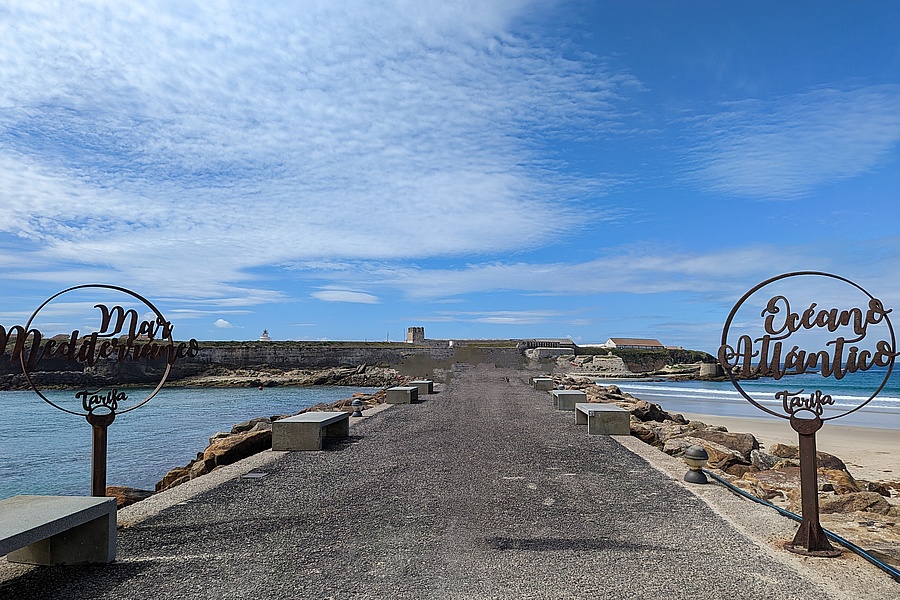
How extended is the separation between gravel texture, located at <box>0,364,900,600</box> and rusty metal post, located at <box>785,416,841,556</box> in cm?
17

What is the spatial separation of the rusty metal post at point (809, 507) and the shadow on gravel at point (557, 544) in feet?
2.84

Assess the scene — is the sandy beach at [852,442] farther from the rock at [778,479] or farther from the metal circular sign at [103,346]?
the metal circular sign at [103,346]

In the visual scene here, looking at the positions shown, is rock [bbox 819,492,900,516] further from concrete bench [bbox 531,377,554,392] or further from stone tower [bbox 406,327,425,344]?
stone tower [bbox 406,327,425,344]

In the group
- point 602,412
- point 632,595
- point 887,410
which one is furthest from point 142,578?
point 887,410

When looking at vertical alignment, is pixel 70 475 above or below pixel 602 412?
below

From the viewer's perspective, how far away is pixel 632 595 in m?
3.70

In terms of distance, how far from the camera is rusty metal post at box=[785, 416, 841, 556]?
14.7ft

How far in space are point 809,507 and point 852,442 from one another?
17277mm

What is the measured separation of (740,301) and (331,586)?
3.34 meters

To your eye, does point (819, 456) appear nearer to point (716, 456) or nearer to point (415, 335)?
point (716, 456)

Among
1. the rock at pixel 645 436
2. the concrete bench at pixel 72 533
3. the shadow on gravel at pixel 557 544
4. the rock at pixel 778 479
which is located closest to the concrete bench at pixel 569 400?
the rock at pixel 645 436

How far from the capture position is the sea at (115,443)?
13844 millimetres

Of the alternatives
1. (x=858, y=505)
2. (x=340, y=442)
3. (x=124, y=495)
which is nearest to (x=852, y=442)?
(x=858, y=505)

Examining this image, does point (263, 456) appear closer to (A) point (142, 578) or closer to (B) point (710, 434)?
(A) point (142, 578)
